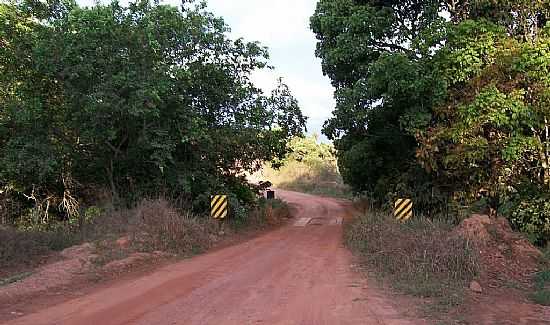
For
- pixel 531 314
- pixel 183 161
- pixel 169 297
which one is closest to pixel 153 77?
pixel 183 161

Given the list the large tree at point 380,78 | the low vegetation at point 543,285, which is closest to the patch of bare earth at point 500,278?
the low vegetation at point 543,285

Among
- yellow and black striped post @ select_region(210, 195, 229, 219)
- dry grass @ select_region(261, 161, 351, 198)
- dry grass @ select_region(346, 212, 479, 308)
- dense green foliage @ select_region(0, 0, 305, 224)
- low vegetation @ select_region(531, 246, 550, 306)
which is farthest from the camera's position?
dry grass @ select_region(261, 161, 351, 198)

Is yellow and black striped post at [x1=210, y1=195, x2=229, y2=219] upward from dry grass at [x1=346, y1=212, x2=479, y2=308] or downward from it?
upward

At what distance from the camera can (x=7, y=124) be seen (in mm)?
15359

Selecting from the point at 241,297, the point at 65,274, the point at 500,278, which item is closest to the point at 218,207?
the point at 65,274

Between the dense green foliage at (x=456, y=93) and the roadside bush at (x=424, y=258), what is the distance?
10.2 ft

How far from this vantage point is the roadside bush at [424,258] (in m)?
9.24

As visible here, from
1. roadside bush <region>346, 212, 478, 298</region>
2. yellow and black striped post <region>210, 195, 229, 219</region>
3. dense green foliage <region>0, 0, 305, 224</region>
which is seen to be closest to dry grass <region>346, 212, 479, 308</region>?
roadside bush <region>346, 212, 478, 298</region>

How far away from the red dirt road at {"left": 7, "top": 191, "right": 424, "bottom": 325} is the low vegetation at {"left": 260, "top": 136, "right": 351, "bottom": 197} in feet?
116

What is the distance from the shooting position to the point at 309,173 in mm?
52031

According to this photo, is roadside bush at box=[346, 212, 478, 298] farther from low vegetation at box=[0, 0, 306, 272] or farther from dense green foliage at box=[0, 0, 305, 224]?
dense green foliage at box=[0, 0, 305, 224]

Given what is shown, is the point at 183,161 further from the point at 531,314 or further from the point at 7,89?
the point at 531,314

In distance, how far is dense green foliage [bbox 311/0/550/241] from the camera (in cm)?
1321

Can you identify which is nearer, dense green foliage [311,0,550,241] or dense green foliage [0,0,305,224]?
dense green foliage [311,0,550,241]
